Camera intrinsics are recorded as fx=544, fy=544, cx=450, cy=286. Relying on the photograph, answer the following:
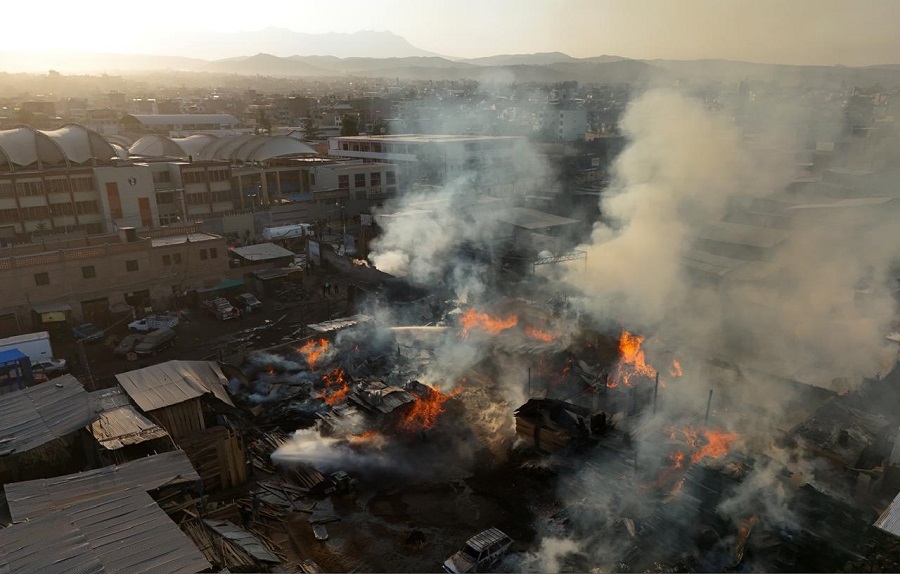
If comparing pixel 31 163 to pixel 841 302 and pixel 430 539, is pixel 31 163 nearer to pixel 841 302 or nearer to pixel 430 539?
pixel 430 539

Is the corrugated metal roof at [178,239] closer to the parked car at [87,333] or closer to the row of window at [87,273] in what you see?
the row of window at [87,273]

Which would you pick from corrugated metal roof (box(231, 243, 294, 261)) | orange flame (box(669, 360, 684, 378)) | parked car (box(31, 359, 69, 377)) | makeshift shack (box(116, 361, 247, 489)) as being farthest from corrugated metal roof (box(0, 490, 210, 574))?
corrugated metal roof (box(231, 243, 294, 261))

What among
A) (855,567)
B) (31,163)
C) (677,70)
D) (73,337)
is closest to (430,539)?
(855,567)

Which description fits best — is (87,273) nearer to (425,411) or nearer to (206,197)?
(206,197)

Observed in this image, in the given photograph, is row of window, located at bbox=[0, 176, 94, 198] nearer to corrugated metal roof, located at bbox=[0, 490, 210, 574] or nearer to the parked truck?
the parked truck

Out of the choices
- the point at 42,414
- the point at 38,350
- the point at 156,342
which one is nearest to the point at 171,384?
the point at 42,414

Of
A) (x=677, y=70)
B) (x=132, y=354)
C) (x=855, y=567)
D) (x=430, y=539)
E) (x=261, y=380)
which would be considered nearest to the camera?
(x=855, y=567)
